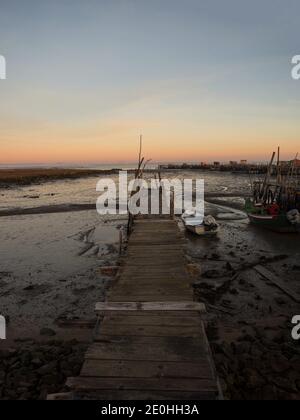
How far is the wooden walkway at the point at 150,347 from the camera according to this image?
4.51m

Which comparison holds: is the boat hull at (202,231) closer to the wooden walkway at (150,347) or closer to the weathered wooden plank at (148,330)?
the wooden walkway at (150,347)

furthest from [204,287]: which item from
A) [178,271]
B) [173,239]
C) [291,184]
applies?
[291,184]

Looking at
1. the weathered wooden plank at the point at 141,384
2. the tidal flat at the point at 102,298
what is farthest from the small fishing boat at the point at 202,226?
the weathered wooden plank at the point at 141,384

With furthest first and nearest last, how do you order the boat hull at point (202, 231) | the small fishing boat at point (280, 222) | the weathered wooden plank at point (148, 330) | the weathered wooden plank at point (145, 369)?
1. the small fishing boat at point (280, 222)
2. the boat hull at point (202, 231)
3. the weathered wooden plank at point (148, 330)
4. the weathered wooden plank at point (145, 369)

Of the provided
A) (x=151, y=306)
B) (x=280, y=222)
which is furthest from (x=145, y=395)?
(x=280, y=222)

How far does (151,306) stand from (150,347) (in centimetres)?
137

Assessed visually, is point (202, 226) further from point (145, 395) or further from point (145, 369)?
point (145, 395)

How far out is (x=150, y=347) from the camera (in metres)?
5.47

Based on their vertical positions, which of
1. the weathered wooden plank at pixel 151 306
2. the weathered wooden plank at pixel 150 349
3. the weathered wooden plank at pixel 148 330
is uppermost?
the weathered wooden plank at pixel 151 306

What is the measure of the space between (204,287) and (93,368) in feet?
25.3

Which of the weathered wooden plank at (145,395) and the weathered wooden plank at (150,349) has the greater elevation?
the weathered wooden plank at (150,349)

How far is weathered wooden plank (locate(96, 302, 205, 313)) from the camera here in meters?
6.64

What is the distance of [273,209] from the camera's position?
74.8ft
